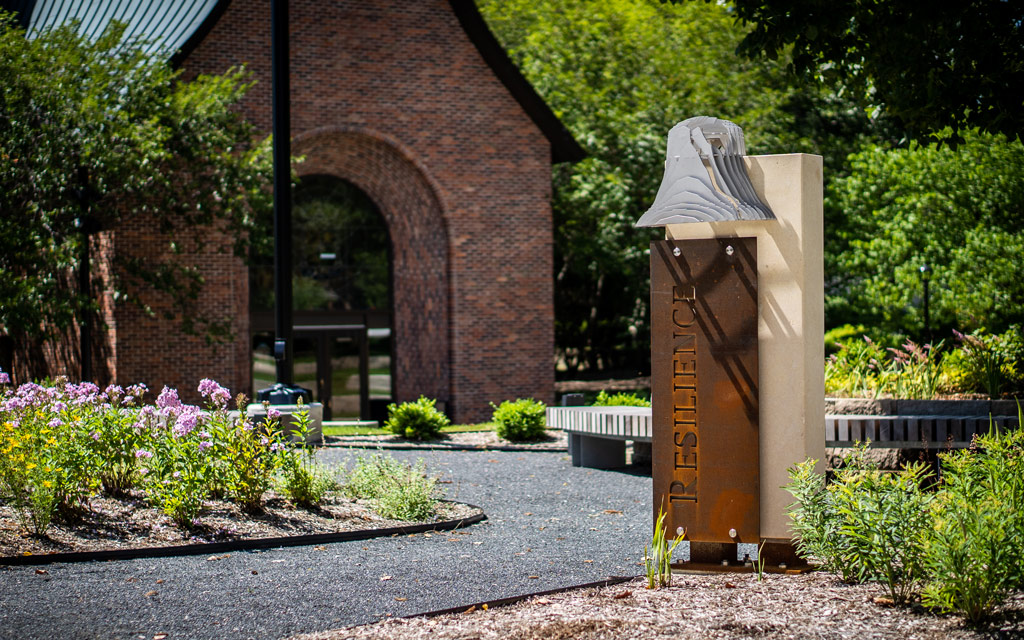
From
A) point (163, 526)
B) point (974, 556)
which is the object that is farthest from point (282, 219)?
point (974, 556)

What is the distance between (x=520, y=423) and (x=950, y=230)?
896cm

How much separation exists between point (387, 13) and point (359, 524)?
1565 centimetres

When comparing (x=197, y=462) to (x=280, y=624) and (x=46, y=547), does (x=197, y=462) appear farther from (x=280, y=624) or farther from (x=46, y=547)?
(x=280, y=624)

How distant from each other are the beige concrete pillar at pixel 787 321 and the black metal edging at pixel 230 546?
2.98 metres

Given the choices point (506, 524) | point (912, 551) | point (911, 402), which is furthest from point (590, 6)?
point (912, 551)

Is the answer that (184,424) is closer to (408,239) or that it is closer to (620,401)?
(620,401)

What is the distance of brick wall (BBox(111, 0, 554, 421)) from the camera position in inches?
830

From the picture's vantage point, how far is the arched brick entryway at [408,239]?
868 inches

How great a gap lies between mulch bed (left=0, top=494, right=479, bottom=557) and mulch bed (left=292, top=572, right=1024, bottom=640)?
2604 millimetres

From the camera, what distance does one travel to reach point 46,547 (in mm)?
7195

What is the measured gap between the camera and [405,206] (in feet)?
75.7

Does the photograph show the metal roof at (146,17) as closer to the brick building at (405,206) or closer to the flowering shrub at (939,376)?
the brick building at (405,206)

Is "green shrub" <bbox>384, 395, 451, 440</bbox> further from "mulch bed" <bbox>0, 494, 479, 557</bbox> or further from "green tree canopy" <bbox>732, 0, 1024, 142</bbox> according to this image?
"green tree canopy" <bbox>732, 0, 1024, 142</bbox>

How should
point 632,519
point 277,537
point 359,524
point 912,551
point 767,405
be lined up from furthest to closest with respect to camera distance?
point 632,519, point 359,524, point 277,537, point 767,405, point 912,551
